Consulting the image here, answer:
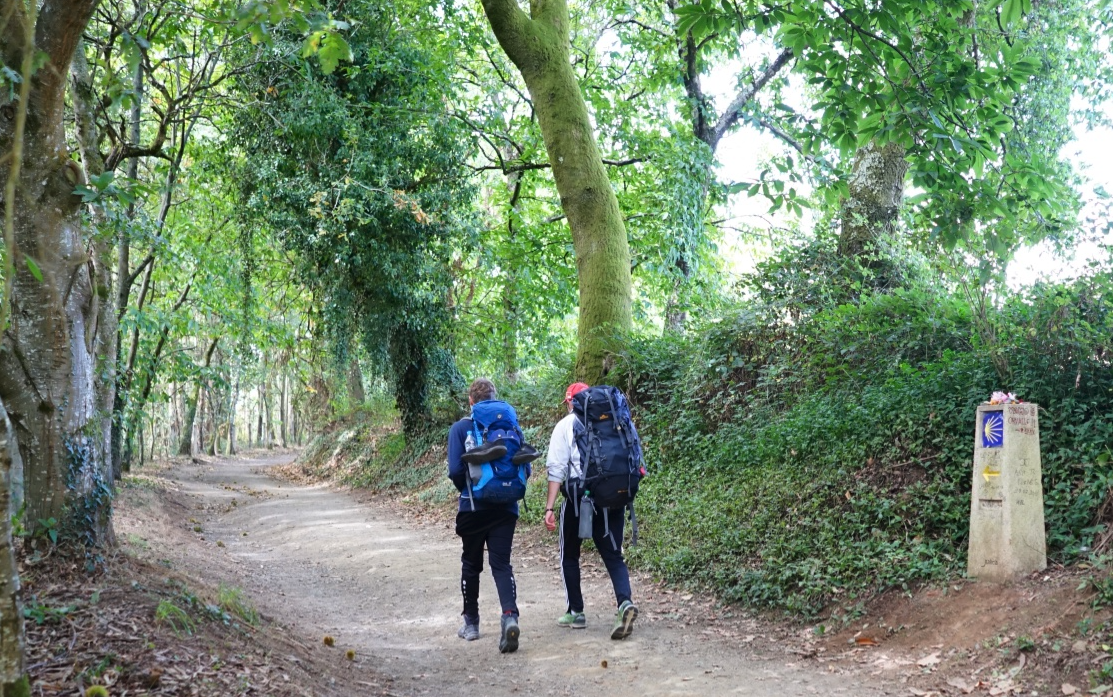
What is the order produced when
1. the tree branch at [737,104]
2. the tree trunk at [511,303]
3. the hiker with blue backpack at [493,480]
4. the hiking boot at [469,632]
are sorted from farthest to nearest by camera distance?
the tree trunk at [511,303], the tree branch at [737,104], the hiking boot at [469,632], the hiker with blue backpack at [493,480]

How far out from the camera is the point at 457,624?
7746 mm

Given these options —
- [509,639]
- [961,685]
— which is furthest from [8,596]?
[961,685]

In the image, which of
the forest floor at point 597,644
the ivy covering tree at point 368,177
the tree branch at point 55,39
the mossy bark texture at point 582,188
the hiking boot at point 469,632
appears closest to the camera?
the forest floor at point 597,644

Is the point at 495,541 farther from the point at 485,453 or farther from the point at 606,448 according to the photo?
the point at 606,448

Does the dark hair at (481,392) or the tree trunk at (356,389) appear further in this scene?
the tree trunk at (356,389)

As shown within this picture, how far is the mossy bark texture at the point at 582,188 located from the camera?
13.6 metres

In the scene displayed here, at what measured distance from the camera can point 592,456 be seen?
691cm

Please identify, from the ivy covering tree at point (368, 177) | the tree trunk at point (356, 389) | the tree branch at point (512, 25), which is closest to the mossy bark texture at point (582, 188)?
the tree branch at point (512, 25)

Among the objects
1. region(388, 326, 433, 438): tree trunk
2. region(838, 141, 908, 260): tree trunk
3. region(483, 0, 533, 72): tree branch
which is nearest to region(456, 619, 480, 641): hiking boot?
region(838, 141, 908, 260): tree trunk

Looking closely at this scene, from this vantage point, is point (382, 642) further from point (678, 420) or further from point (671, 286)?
point (671, 286)

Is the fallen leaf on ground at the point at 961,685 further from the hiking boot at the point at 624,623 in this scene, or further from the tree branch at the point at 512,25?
the tree branch at the point at 512,25

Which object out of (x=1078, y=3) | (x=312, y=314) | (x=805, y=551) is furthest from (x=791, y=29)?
(x=312, y=314)

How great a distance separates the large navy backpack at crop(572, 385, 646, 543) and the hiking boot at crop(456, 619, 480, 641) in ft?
5.02

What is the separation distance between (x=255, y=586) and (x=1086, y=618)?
8.21m
